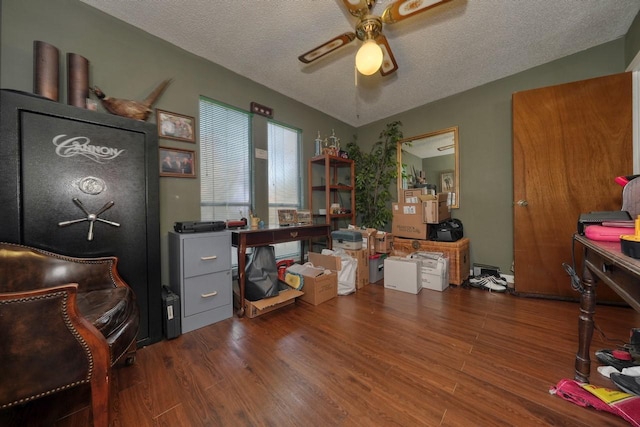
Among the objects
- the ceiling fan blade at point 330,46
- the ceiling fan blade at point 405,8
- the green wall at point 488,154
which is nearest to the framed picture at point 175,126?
the ceiling fan blade at point 330,46

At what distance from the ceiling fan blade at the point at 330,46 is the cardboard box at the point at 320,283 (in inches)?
77.7

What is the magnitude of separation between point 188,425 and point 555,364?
2021 mm

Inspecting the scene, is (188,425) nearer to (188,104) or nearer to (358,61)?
(358,61)

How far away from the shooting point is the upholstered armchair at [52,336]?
30.0 inches

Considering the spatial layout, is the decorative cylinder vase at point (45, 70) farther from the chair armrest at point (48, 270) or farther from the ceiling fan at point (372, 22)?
the ceiling fan at point (372, 22)

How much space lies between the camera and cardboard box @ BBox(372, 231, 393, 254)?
3090 mm

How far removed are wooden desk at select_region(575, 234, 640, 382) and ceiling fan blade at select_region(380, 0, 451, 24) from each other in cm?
149

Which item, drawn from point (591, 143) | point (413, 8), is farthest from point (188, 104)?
point (591, 143)

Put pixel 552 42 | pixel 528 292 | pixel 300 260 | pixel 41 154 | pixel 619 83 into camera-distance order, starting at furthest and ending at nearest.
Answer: pixel 300 260
pixel 528 292
pixel 552 42
pixel 619 83
pixel 41 154

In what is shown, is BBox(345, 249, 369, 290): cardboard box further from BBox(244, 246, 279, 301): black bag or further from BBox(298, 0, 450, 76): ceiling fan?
BBox(298, 0, 450, 76): ceiling fan

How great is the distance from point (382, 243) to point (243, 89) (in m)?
2.60

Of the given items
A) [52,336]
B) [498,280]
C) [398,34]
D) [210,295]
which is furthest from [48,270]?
[498,280]

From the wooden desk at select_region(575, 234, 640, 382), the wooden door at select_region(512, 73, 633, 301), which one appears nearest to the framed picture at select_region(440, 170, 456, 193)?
the wooden door at select_region(512, 73, 633, 301)

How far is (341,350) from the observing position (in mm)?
1534
